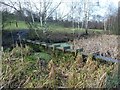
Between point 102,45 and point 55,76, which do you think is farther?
point 102,45

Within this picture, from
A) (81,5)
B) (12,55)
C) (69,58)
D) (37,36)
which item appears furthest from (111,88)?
(81,5)

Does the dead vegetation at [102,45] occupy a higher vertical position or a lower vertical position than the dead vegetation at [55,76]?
higher

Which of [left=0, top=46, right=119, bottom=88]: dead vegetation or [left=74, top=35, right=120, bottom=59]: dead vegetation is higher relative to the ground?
[left=74, top=35, right=120, bottom=59]: dead vegetation

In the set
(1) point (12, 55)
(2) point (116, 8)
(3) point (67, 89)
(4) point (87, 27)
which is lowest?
(3) point (67, 89)

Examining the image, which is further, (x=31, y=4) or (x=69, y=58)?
(x=31, y=4)

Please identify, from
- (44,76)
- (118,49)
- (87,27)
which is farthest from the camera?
(87,27)

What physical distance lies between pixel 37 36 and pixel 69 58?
1.42 metres

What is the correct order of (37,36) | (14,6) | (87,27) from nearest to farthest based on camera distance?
(14,6)
(37,36)
(87,27)

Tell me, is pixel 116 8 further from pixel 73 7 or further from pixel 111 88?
pixel 111 88

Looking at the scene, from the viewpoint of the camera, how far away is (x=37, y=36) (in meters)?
4.46

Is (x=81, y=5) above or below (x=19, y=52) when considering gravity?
above

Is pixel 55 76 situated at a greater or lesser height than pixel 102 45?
lesser

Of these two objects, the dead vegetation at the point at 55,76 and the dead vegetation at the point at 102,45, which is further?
the dead vegetation at the point at 102,45

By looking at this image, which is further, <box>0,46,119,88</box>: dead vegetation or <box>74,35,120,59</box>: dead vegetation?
<box>74,35,120,59</box>: dead vegetation
